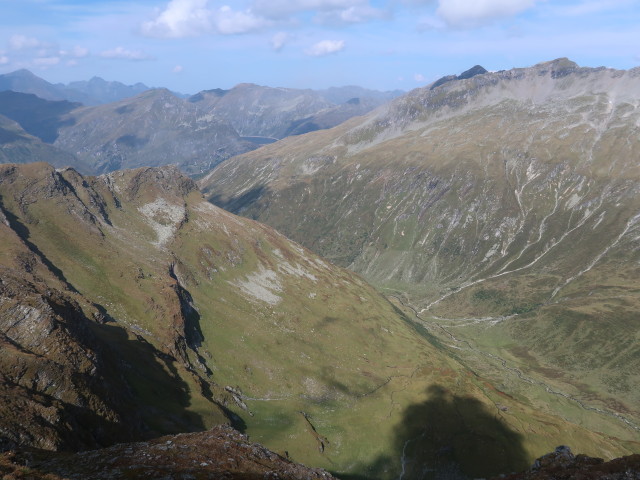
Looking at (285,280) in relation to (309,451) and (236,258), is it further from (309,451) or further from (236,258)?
(309,451)

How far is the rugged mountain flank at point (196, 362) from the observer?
2506 inches

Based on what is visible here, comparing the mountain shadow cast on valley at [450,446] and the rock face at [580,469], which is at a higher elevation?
the rock face at [580,469]

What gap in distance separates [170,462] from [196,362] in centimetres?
8040

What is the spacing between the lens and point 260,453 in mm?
45375

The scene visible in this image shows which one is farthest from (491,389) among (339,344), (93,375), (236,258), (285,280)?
(93,375)

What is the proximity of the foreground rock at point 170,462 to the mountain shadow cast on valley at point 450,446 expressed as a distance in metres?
54.3

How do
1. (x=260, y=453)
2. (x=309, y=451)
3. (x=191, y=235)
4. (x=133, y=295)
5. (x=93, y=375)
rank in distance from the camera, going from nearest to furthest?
(x=260, y=453) → (x=93, y=375) → (x=309, y=451) → (x=133, y=295) → (x=191, y=235)

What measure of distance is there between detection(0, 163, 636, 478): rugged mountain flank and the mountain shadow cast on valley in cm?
34

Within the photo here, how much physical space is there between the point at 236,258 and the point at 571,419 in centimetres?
17205

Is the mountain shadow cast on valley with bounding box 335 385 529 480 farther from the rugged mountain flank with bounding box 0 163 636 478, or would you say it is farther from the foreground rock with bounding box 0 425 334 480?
the foreground rock with bounding box 0 425 334 480

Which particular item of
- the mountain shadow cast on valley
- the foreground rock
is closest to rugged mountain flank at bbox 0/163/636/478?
the mountain shadow cast on valley

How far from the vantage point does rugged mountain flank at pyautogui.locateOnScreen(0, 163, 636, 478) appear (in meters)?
63.7

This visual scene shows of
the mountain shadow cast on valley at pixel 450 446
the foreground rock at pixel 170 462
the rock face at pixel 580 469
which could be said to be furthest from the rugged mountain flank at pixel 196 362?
the rock face at pixel 580 469

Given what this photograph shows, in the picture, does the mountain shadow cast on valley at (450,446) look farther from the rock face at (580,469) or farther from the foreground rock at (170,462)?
the foreground rock at (170,462)
